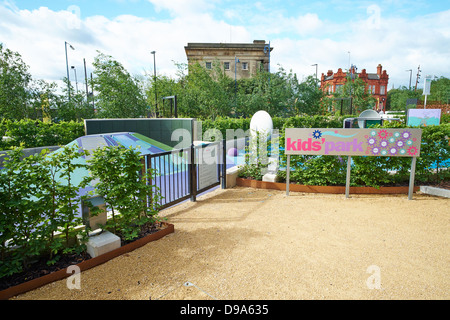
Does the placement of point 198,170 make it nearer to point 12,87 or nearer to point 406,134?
point 406,134

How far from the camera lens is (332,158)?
6.64 m

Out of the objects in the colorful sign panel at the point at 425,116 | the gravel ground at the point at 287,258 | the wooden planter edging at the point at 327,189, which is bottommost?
the gravel ground at the point at 287,258

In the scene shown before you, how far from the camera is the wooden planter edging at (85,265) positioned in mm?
2758

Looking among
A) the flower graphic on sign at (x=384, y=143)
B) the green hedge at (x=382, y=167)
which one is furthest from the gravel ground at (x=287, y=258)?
the flower graphic on sign at (x=384, y=143)

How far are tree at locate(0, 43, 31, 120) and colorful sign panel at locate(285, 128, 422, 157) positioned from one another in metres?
16.3

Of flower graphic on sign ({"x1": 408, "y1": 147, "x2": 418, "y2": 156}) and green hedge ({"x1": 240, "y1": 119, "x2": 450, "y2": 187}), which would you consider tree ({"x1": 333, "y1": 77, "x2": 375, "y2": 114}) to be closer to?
green hedge ({"x1": 240, "y1": 119, "x2": 450, "y2": 187})

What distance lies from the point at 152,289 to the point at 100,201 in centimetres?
147

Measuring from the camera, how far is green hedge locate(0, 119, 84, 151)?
9844 mm

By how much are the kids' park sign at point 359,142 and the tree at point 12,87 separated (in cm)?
1631

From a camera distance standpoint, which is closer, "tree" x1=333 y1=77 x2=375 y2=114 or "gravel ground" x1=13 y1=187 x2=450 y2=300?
"gravel ground" x1=13 y1=187 x2=450 y2=300

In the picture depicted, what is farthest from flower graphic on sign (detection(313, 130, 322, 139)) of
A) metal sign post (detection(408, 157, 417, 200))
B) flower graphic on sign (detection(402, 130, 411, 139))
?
metal sign post (detection(408, 157, 417, 200))

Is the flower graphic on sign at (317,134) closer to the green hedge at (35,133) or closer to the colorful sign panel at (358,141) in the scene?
the colorful sign panel at (358,141)
